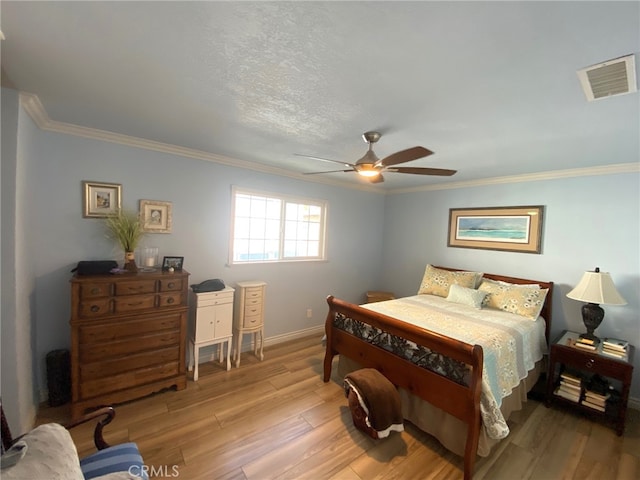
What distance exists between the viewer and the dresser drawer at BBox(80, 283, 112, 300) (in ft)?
7.02

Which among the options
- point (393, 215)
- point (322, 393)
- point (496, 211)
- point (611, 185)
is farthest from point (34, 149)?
point (611, 185)

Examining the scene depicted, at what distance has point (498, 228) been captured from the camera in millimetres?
3625

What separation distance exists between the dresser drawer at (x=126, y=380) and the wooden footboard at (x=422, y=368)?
1605mm

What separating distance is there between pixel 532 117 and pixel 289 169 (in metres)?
2.62

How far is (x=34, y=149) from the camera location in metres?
2.15

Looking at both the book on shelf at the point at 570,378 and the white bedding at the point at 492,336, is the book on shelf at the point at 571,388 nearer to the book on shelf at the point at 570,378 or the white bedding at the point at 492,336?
the book on shelf at the point at 570,378

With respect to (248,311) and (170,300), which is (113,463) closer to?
(170,300)

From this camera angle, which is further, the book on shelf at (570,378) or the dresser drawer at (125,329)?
the book on shelf at (570,378)

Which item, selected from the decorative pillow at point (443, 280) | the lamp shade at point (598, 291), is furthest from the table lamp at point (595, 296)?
the decorative pillow at point (443, 280)

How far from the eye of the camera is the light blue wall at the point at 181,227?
7.62 feet

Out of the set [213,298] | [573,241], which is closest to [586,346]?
[573,241]

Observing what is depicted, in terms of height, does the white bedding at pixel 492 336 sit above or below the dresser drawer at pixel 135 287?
below

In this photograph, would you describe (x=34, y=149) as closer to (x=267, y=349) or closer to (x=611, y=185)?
(x=267, y=349)

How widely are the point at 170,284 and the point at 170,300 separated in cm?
15
